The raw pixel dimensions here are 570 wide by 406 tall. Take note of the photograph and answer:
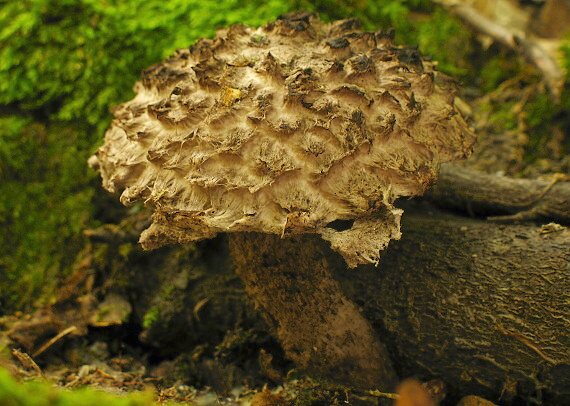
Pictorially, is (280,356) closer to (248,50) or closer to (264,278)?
(264,278)

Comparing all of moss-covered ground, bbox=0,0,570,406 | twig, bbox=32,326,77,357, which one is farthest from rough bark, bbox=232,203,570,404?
twig, bbox=32,326,77,357

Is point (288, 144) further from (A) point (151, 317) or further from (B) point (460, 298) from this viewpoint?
(A) point (151, 317)

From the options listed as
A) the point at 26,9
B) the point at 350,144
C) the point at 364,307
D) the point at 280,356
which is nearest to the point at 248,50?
→ the point at 350,144

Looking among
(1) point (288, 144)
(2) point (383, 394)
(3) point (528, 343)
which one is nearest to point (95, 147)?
(1) point (288, 144)

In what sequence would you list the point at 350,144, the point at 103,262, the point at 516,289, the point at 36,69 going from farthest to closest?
the point at 36,69, the point at 103,262, the point at 516,289, the point at 350,144

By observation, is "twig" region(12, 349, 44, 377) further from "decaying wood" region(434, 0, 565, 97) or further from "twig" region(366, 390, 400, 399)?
"decaying wood" region(434, 0, 565, 97)

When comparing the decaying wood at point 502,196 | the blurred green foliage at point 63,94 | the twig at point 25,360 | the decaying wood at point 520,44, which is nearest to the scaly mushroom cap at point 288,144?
the decaying wood at point 502,196
